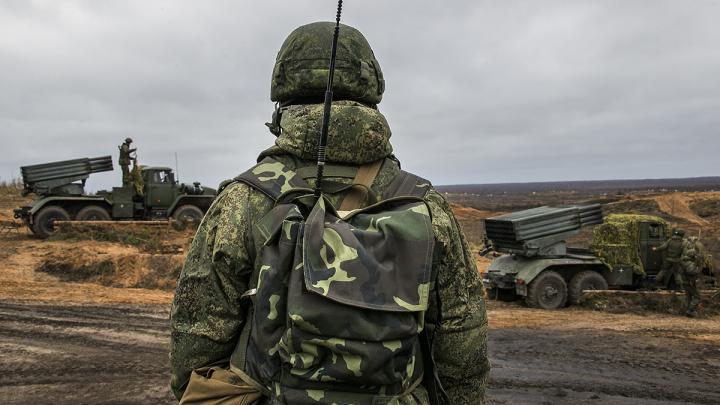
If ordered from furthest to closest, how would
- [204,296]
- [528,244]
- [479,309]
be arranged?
1. [528,244]
2. [479,309]
3. [204,296]

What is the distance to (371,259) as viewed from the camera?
4.96 ft

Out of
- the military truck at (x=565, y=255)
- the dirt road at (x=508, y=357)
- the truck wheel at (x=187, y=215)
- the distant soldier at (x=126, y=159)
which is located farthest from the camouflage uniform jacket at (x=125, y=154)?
the military truck at (x=565, y=255)

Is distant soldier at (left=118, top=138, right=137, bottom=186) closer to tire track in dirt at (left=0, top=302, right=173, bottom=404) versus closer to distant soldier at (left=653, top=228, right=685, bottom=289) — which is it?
tire track in dirt at (left=0, top=302, right=173, bottom=404)

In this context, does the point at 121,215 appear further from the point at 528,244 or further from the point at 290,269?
the point at 290,269

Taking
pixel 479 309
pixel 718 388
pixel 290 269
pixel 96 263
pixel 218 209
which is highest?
pixel 218 209

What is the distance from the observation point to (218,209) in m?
1.79

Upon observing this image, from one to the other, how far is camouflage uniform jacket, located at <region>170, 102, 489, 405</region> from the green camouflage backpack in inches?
4.9

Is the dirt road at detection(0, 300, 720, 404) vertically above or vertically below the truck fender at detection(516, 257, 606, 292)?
below

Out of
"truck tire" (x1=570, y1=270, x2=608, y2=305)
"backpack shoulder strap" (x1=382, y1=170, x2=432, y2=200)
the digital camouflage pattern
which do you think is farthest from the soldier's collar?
"truck tire" (x1=570, y1=270, x2=608, y2=305)

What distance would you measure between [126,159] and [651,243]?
49.4 feet

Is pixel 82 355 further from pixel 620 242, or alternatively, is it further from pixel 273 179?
pixel 620 242

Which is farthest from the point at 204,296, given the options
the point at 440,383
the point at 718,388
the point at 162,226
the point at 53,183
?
the point at 53,183

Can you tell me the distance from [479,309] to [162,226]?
1741cm

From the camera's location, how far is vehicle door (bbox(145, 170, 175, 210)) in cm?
1878
